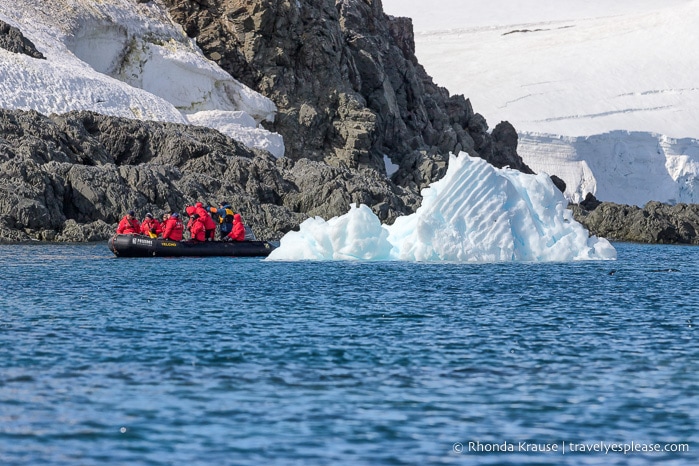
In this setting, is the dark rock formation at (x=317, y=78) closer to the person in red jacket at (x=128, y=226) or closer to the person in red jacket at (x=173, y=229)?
the person in red jacket at (x=173, y=229)

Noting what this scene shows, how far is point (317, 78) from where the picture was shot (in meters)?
85.8

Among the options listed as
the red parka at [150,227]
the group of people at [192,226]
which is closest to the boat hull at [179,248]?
the group of people at [192,226]

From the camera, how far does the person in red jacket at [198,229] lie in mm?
41625

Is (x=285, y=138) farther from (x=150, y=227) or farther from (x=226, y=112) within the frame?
(x=150, y=227)

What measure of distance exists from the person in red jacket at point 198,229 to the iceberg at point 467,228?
3.37 metres

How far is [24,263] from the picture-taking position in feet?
118

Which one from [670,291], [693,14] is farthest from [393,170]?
[693,14]

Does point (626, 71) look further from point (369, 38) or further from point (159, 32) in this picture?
point (159, 32)

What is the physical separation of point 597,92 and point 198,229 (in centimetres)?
11091

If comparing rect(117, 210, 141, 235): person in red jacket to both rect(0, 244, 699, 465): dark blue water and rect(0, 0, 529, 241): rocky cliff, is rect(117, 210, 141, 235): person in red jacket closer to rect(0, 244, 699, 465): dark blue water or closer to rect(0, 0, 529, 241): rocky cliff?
rect(0, 0, 529, 241): rocky cliff

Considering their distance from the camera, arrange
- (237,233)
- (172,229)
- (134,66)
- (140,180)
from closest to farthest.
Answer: (172,229)
(237,233)
(140,180)
(134,66)

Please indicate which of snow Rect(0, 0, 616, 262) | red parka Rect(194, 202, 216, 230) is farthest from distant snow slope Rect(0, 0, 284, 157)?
red parka Rect(194, 202, 216, 230)

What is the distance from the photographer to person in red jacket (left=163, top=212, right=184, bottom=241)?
40844 mm

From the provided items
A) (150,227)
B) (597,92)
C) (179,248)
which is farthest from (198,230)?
(597,92)
